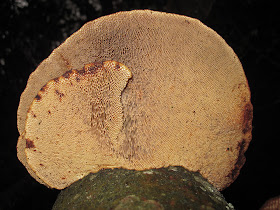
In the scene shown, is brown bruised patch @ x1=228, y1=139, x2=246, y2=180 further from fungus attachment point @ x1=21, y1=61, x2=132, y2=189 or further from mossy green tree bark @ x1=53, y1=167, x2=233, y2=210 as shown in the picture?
fungus attachment point @ x1=21, y1=61, x2=132, y2=189

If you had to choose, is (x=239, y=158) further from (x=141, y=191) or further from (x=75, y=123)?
(x=75, y=123)

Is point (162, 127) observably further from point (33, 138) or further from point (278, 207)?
point (278, 207)

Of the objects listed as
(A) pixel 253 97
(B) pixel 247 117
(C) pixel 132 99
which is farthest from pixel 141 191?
(A) pixel 253 97

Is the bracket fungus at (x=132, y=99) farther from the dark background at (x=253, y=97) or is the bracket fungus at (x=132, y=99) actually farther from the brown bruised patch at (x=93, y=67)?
the dark background at (x=253, y=97)

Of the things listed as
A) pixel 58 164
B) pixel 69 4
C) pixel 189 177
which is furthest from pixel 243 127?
pixel 69 4

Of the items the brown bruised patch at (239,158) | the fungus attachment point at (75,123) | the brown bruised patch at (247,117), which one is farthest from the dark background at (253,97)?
the fungus attachment point at (75,123)

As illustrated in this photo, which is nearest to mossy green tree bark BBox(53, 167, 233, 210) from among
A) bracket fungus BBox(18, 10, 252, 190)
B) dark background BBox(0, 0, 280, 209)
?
bracket fungus BBox(18, 10, 252, 190)
